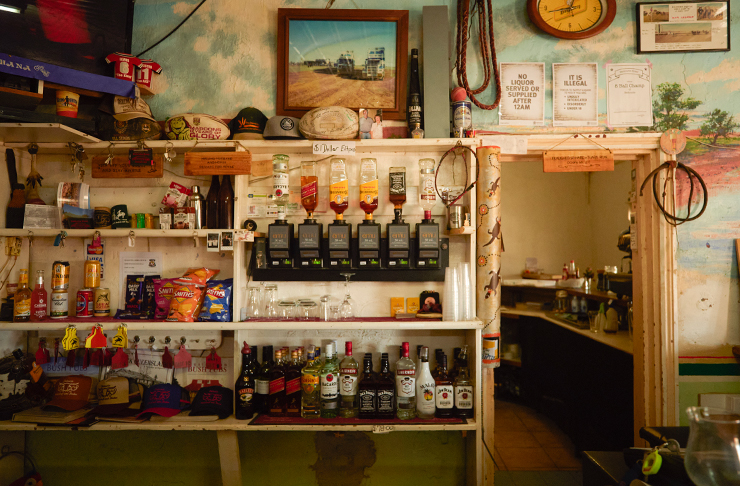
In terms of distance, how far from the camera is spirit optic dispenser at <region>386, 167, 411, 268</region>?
6.89 feet

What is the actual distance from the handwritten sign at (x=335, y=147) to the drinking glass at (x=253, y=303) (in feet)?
2.53

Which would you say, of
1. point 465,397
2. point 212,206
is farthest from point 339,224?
point 465,397

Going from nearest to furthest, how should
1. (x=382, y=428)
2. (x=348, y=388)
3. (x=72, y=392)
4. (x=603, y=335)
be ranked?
1. (x=382, y=428)
2. (x=348, y=388)
3. (x=72, y=392)
4. (x=603, y=335)

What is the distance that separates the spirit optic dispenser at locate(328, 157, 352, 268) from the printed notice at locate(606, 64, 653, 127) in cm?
145

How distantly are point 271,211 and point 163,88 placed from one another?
932 mm

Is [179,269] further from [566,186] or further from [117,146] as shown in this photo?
[566,186]

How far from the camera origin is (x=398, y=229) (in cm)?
210

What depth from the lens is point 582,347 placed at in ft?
10.8

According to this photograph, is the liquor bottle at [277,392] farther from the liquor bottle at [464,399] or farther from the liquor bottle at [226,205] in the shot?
the liquor bottle at [464,399]

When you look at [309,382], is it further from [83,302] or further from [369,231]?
[83,302]

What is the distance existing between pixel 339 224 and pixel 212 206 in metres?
0.67

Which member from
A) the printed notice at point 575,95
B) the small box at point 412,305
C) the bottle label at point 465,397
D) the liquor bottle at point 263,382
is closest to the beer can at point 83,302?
the liquor bottle at point 263,382

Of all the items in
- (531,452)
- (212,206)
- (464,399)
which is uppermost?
(212,206)

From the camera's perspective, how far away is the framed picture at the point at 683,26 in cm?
227
